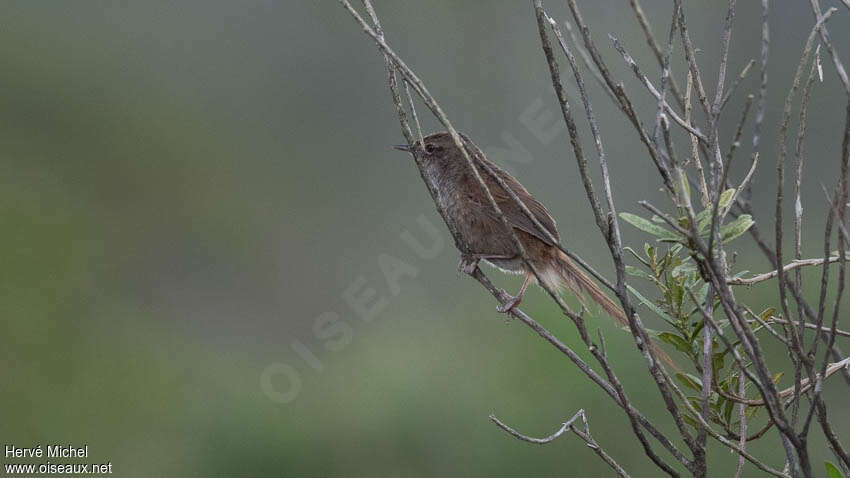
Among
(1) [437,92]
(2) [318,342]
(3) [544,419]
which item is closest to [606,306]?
(3) [544,419]

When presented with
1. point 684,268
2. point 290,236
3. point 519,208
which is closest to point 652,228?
point 684,268

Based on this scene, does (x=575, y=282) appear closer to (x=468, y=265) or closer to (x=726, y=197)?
(x=468, y=265)

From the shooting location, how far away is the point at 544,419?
4922 mm

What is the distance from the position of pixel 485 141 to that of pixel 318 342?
2.54 meters

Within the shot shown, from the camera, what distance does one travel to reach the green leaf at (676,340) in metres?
2.00

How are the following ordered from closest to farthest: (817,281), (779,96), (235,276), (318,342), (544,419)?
1. (544,419)
2. (817,281)
3. (318,342)
4. (779,96)
5. (235,276)

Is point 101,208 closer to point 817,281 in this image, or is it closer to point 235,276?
point 235,276

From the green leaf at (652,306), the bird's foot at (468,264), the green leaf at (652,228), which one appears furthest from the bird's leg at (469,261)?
the green leaf at (652,228)

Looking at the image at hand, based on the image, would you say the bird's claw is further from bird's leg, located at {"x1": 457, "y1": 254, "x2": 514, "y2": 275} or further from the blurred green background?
the blurred green background

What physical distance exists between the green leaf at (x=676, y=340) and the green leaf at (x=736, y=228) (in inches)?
10.4

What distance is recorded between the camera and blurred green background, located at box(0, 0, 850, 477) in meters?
5.30

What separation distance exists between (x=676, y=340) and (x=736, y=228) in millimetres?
333

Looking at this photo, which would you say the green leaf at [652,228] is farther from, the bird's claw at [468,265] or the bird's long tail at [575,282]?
the bird's long tail at [575,282]

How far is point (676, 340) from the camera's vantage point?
2016 millimetres
